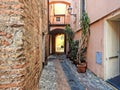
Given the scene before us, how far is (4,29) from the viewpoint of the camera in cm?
224

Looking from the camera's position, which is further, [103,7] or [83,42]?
[83,42]

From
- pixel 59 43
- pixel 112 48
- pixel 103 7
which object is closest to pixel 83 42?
pixel 112 48

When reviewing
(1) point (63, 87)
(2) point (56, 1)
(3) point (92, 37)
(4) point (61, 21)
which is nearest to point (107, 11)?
(3) point (92, 37)

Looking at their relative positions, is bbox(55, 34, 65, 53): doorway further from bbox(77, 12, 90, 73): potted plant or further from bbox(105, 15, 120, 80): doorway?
bbox(105, 15, 120, 80): doorway

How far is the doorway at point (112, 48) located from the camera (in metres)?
5.61

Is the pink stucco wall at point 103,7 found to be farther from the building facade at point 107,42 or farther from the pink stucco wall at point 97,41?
the pink stucco wall at point 97,41

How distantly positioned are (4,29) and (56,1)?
50.3 ft

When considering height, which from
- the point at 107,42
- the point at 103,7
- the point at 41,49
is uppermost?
the point at 103,7

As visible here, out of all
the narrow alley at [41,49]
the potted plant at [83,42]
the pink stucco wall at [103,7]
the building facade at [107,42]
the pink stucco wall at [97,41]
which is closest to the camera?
the narrow alley at [41,49]

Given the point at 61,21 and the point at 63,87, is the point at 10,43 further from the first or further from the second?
the point at 61,21

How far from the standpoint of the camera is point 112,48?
5762 millimetres

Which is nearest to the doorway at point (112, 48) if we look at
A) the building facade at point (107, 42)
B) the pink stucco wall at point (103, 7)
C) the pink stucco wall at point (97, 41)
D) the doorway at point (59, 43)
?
the building facade at point (107, 42)

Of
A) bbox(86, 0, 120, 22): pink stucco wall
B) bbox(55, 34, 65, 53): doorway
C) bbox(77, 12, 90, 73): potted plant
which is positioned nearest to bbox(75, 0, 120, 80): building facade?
bbox(86, 0, 120, 22): pink stucco wall

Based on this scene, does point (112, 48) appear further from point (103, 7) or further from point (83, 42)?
point (83, 42)
